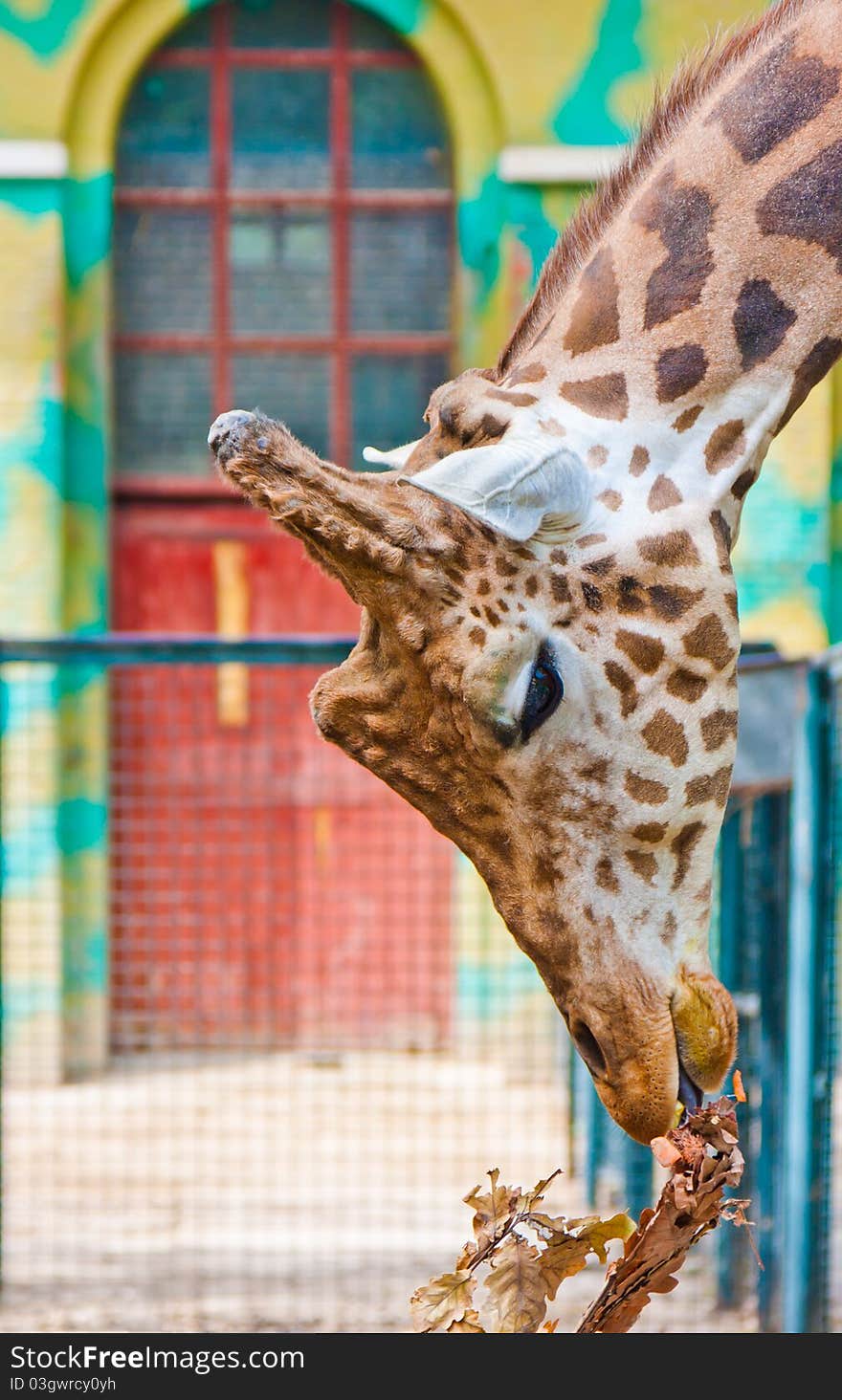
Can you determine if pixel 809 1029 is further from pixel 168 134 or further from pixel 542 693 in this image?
pixel 168 134

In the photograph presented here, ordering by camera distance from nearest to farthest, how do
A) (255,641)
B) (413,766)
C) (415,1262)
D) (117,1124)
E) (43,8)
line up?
1. (413,766)
2. (255,641)
3. (415,1262)
4. (117,1124)
5. (43,8)

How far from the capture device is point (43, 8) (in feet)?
24.3

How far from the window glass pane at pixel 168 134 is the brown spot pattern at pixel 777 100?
232 inches

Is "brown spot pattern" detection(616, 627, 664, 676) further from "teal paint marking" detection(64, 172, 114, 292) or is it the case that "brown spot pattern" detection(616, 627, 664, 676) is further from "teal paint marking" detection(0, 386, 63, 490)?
"teal paint marking" detection(64, 172, 114, 292)

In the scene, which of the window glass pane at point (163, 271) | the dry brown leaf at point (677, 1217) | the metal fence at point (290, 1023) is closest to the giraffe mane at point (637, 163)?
the dry brown leaf at point (677, 1217)

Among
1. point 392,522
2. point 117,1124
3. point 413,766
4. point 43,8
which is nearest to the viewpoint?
point 392,522

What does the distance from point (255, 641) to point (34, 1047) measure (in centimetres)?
323

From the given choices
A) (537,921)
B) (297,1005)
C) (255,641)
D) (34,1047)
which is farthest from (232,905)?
(537,921)

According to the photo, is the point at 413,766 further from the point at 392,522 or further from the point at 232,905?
the point at 232,905

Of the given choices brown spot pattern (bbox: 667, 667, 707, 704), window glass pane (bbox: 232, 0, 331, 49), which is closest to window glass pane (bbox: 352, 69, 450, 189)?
window glass pane (bbox: 232, 0, 331, 49)

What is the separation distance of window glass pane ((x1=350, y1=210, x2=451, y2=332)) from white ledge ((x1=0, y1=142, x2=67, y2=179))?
1.34 metres

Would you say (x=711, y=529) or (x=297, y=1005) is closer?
(x=711, y=529)

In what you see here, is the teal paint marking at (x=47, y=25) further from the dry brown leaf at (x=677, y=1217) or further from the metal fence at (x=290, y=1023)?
the dry brown leaf at (x=677, y=1217)

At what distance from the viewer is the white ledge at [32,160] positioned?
7.30m
